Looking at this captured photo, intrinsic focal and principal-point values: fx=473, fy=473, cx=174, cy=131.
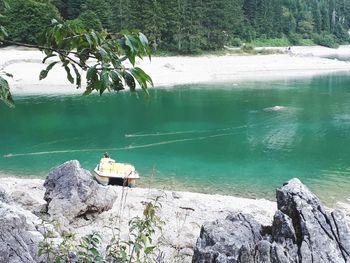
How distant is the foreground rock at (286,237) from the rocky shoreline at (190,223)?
0.01 m

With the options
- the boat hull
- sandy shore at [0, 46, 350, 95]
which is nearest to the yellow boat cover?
the boat hull

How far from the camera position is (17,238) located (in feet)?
17.6

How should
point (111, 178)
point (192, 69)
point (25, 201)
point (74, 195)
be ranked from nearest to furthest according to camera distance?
point (74, 195), point (25, 201), point (111, 178), point (192, 69)

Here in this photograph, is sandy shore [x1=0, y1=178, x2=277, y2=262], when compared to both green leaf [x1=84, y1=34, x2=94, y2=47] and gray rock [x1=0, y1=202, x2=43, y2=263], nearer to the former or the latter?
gray rock [x1=0, y1=202, x2=43, y2=263]

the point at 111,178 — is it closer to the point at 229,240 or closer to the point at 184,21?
the point at 229,240

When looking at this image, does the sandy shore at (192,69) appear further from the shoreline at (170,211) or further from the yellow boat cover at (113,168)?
the shoreline at (170,211)

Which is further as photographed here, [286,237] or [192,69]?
[192,69]

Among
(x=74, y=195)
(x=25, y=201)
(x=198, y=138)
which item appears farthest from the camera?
(x=198, y=138)

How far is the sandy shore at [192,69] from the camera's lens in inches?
1989

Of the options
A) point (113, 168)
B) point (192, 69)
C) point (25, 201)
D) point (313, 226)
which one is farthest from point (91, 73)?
point (192, 69)

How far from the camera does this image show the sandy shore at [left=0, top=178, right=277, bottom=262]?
36.2ft

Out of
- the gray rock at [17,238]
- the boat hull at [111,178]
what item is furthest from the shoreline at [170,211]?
the gray rock at [17,238]

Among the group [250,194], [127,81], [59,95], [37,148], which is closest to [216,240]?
[127,81]

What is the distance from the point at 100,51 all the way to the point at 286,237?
15.4 feet
